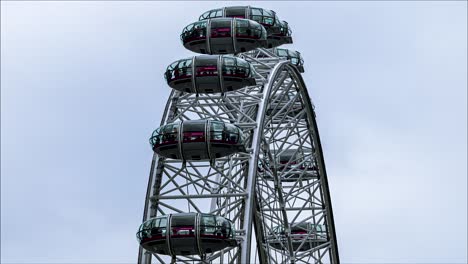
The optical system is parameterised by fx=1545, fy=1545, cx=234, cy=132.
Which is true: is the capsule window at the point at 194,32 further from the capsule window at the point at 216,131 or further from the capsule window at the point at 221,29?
the capsule window at the point at 216,131

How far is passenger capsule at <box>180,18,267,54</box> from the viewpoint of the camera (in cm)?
7075

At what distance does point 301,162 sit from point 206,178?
52.6 feet

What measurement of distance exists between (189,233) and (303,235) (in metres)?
26.9

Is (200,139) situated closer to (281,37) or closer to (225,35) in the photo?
(225,35)

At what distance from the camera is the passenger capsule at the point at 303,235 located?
86.8 m

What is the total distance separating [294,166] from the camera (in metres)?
85.2

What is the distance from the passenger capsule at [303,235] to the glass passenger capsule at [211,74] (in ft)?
61.2

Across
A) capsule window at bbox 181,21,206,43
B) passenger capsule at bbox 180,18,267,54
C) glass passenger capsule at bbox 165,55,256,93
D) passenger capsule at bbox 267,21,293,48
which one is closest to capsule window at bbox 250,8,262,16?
passenger capsule at bbox 267,21,293,48

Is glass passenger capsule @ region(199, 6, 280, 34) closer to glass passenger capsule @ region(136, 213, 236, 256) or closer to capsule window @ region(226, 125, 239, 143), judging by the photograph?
capsule window @ region(226, 125, 239, 143)

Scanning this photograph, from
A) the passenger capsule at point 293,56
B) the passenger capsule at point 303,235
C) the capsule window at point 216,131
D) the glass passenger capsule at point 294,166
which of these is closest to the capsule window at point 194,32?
the capsule window at point 216,131

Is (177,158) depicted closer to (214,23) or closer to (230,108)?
(214,23)

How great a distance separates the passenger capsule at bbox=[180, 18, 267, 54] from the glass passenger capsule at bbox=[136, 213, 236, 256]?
36.0 feet

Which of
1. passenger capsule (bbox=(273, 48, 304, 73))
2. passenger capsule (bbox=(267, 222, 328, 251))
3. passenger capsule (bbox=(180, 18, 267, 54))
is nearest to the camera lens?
passenger capsule (bbox=(180, 18, 267, 54))

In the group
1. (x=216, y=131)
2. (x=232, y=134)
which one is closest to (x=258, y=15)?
(x=232, y=134)
